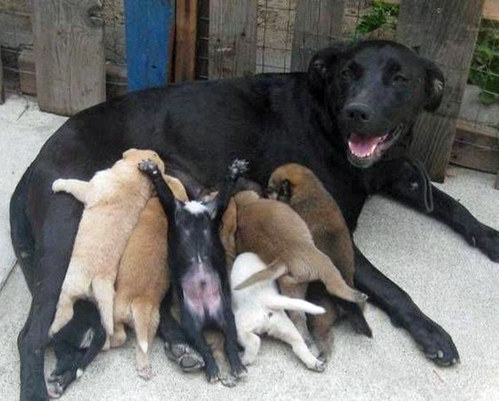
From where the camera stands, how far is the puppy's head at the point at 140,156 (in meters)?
3.14

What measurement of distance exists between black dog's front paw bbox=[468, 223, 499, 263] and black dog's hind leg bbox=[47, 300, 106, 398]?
5.68 ft

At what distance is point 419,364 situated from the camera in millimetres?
2852

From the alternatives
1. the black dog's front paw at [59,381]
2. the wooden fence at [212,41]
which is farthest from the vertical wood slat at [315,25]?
the black dog's front paw at [59,381]

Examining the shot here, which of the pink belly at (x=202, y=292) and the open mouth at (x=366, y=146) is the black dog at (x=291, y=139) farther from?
the pink belly at (x=202, y=292)

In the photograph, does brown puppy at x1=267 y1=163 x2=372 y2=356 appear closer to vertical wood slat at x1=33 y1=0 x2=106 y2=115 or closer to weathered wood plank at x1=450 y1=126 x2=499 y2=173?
weathered wood plank at x1=450 y1=126 x2=499 y2=173

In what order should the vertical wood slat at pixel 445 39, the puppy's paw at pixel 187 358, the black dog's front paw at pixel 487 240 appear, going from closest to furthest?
the puppy's paw at pixel 187 358 < the black dog's front paw at pixel 487 240 < the vertical wood slat at pixel 445 39

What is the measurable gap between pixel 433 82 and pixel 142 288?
1.51 m

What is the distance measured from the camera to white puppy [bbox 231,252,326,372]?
2.71 meters

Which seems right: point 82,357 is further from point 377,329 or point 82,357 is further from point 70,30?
point 70,30

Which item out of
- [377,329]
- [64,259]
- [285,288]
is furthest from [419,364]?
[64,259]

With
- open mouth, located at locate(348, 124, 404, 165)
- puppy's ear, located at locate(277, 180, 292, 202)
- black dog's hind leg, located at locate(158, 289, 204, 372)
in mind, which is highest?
open mouth, located at locate(348, 124, 404, 165)

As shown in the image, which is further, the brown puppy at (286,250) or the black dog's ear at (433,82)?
the black dog's ear at (433,82)

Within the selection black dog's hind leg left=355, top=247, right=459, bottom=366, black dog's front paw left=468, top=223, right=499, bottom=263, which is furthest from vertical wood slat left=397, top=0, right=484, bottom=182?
black dog's hind leg left=355, top=247, right=459, bottom=366

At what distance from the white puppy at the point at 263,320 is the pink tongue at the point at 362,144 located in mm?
716
